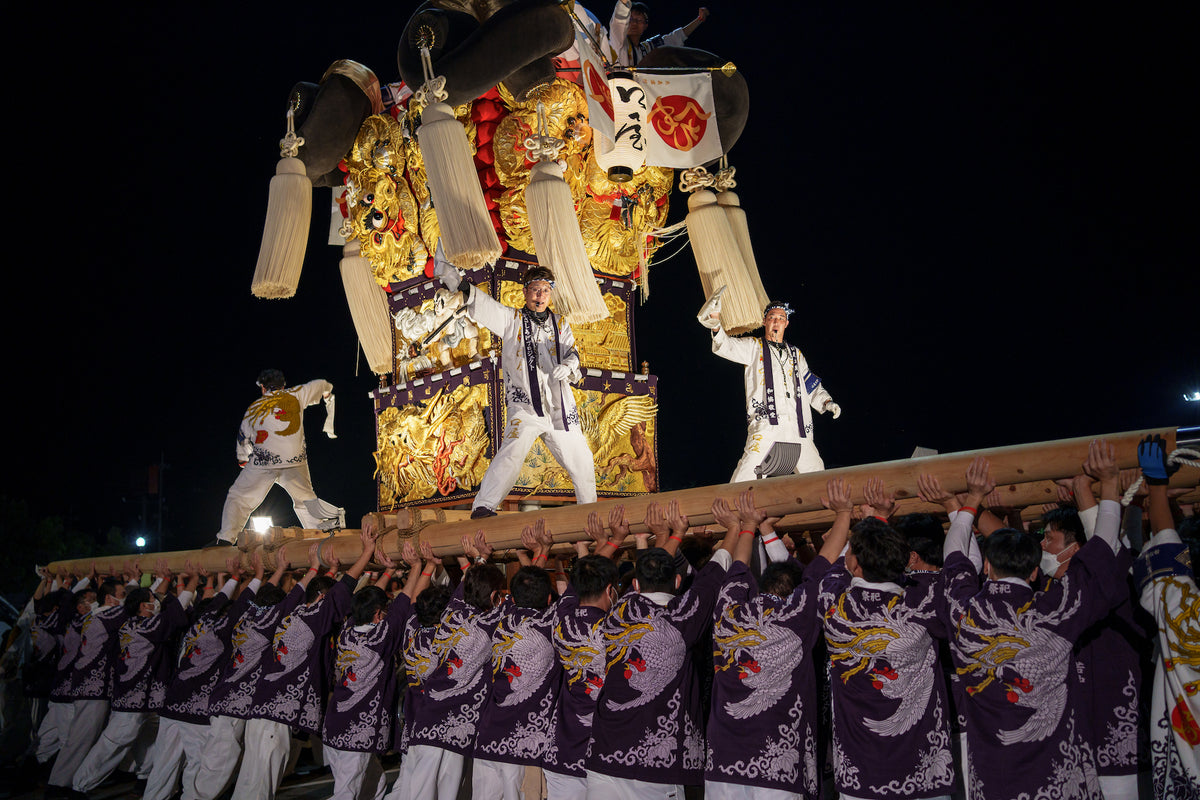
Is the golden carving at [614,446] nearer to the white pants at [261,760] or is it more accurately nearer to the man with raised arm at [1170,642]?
the white pants at [261,760]

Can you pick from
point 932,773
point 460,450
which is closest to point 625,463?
point 460,450

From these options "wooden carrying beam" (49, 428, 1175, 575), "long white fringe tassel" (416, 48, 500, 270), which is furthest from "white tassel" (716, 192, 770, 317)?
"wooden carrying beam" (49, 428, 1175, 575)

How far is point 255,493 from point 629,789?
4.77 metres

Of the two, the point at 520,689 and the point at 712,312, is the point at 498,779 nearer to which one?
the point at 520,689

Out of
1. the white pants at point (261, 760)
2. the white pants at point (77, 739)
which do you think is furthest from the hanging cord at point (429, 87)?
the white pants at point (77, 739)

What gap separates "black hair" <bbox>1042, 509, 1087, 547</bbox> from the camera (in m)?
3.49

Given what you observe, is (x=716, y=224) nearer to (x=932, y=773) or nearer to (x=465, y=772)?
(x=465, y=772)

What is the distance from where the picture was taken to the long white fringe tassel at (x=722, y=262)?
283 inches

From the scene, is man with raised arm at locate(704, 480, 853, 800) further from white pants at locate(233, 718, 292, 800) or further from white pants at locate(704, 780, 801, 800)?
white pants at locate(233, 718, 292, 800)

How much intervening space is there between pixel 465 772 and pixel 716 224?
174 inches

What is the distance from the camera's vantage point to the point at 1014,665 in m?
2.98

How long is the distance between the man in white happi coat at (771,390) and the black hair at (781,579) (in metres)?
2.15

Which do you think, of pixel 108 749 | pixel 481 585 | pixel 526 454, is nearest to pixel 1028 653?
pixel 481 585

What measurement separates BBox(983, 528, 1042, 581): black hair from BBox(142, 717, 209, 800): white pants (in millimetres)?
4850
